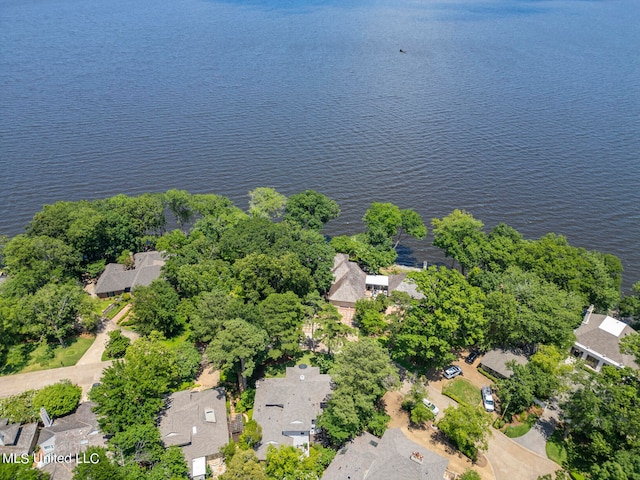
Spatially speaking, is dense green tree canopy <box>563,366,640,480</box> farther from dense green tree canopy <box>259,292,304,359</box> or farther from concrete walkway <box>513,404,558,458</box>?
dense green tree canopy <box>259,292,304,359</box>

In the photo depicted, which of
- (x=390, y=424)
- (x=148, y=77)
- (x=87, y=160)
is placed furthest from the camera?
(x=148, y=77)

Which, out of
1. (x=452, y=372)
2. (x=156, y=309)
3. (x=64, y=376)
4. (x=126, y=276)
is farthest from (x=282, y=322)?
(x=126, y=276)

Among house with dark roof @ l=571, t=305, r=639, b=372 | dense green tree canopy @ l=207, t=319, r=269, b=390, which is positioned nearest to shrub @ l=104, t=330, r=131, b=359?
dense green tree canopy @ l=207, t=319, r=269, b=390

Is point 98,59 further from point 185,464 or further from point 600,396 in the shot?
point 600,396

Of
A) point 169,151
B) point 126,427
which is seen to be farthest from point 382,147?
point 126,427

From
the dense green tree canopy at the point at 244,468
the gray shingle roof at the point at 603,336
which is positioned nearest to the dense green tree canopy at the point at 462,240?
the gray shingle roof at the point at 603,336

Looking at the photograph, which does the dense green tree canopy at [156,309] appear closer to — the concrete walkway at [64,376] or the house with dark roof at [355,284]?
the concrete walkway at [64,376]
